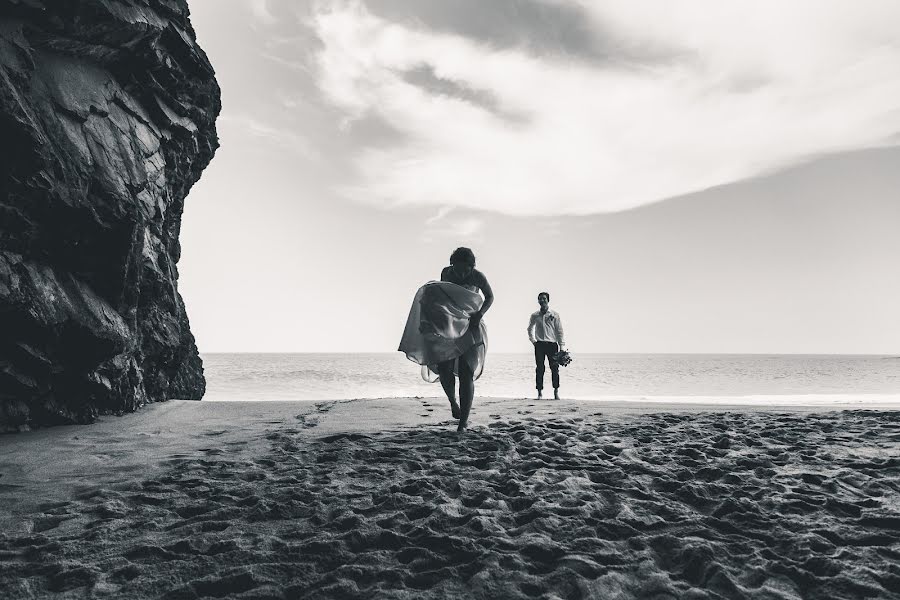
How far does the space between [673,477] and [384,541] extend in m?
2.17

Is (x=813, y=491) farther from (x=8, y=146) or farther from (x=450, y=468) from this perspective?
(x=8, y=146)

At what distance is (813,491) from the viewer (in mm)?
3186

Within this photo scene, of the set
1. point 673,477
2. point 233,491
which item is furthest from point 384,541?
point 673,477

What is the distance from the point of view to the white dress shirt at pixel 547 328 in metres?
10.4

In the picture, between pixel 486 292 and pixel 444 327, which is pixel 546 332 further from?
pixel 444 327

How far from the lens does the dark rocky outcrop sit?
15.7ft

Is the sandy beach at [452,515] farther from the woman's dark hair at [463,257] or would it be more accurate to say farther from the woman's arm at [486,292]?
the woman's dark hair at [463,257]

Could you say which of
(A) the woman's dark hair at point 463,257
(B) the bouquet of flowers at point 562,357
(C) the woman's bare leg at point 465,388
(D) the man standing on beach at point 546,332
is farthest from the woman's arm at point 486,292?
(B) the bouquet of flowers at point 562,357

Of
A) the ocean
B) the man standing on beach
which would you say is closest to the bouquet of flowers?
the man standing on beach

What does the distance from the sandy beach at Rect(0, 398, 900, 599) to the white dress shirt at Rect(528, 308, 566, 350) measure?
513 centimetres

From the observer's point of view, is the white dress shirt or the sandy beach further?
the white dress shirt

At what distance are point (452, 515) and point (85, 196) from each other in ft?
17.5

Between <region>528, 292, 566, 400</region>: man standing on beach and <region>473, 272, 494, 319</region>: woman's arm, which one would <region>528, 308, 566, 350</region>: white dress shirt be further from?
<region>473, 272, 494, 319</region>: woman's arm

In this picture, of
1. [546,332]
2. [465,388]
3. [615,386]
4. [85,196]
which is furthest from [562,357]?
[615,386]
